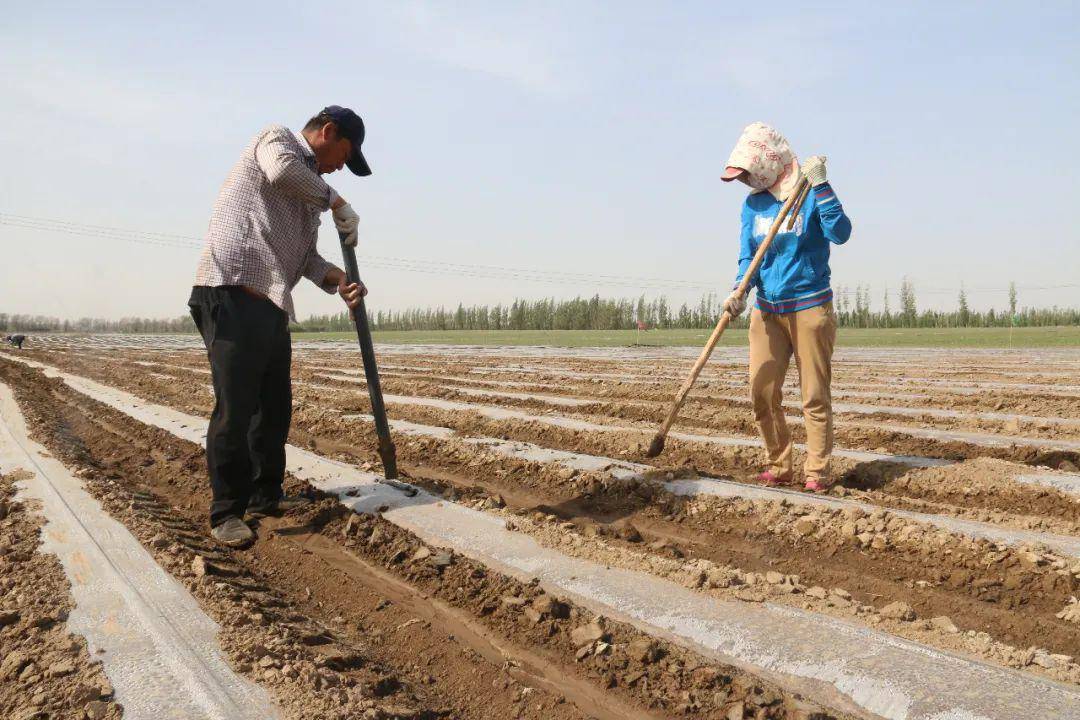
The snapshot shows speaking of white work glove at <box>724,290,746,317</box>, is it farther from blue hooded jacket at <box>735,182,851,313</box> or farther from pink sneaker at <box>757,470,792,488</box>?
pink sneaker at <box>757,470,792,488</box>

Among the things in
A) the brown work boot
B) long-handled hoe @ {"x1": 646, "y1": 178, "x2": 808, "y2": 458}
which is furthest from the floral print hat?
the brown work boot

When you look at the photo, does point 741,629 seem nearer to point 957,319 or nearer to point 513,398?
point 513,398

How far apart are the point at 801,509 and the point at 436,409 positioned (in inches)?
175

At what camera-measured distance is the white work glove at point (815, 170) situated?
137 inches

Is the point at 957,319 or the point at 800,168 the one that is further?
the point at 957,319

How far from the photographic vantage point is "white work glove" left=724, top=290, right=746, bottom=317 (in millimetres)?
3945

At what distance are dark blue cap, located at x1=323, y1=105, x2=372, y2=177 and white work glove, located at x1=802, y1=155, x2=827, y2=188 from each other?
2121 mm

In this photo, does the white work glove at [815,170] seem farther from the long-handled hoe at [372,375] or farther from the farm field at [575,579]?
the long-handled hoe at [372,375]

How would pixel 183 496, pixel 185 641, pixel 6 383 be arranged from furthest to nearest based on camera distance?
pixel 6 383
pixel 183 496
pixel 185 641

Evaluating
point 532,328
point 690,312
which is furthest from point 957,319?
point 532,328

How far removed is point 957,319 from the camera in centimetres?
5238

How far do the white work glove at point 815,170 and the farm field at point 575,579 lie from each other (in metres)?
1.52

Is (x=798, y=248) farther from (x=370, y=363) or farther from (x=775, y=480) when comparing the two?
(x=370, y=363)

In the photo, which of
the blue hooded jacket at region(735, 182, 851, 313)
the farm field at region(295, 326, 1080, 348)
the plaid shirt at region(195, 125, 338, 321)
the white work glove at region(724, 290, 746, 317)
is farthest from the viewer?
the farm field at region(295, 326, 1080, 348)
